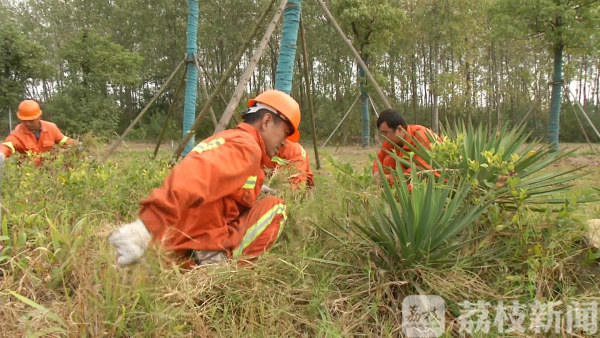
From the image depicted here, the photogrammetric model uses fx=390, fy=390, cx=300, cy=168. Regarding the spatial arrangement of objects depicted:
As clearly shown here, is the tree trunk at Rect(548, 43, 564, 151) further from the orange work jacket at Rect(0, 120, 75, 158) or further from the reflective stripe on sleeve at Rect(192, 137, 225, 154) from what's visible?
the orange work jacket at Rect(0, 120, 75, 158)

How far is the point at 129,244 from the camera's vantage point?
5.05 ft

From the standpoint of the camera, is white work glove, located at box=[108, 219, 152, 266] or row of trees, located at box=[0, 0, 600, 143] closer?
white work glove, located at box=[108, 219, 152, 266]

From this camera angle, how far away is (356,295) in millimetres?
1847

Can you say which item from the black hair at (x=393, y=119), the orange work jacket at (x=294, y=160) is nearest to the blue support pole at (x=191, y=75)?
the orange work jacket at (x=294, y=160)

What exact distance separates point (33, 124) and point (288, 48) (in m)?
3.50

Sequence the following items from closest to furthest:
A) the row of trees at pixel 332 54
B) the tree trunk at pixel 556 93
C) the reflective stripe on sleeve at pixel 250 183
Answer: the reflective stripe on sleeve at pixel 250 183
the tree trunk at pixel 556 93
the row of trees at pixel 332 54

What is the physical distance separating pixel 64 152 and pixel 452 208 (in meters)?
3.77

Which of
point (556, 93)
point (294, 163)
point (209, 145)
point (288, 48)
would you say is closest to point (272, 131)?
point (209, 145)

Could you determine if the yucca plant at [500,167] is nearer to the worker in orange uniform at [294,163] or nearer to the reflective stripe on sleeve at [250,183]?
the reflective stripe on sleeve at [250,183]

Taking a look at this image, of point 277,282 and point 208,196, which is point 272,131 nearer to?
point 208,196

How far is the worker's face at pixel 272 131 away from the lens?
7.20 feet

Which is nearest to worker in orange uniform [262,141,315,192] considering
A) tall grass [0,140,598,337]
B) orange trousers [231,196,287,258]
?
orange trousers [231,196,287,258]

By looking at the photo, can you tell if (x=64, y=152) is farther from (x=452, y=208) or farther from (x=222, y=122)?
(x=452, y=208)

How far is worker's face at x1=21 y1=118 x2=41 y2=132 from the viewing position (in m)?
5.04
